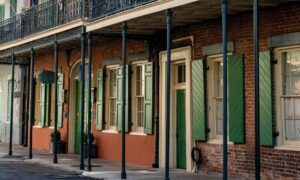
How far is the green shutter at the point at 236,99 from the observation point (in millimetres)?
11531

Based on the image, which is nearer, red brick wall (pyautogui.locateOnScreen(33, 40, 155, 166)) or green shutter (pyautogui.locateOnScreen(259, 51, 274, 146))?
green shutter (pyautogui.locateOnScreen(259, 51, 274, 146))

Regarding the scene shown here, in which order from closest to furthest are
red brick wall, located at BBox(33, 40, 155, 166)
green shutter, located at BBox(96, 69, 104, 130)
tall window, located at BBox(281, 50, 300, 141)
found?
1. tall window, located at BBox(281, 50, 300, 141)
2. red brick wall, located at BBox(33, 40, 155, 166)
3. green shutter, located at BBox(96, 69, 104, 130)

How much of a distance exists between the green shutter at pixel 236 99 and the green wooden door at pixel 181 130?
2.06 meters

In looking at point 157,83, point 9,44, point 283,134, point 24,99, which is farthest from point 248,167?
point 24,99

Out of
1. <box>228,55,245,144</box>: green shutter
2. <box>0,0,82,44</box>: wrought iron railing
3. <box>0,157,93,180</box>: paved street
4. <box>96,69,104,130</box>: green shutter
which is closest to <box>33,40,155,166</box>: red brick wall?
<box>96,69,104,130</box>: green shutter

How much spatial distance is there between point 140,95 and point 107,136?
6.82 ft

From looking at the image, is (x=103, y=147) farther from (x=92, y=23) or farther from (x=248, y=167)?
(x=248, y=167)

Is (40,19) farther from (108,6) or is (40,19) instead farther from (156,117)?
(156,117)

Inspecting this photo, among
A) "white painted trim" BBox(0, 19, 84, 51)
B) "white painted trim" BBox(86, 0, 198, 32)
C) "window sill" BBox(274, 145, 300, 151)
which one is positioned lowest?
"window sill" BBox(274, 145, 300, 151)

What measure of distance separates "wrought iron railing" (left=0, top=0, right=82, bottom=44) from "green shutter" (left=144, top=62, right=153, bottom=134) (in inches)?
97.7

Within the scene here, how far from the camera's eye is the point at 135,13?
1194 centimetres

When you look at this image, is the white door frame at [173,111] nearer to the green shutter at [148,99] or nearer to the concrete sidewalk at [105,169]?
the green shutter at [148,99]

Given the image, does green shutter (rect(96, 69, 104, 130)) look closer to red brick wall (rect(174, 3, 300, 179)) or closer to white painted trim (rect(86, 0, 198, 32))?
white painted trim (rect(86, 0, 198, 32))

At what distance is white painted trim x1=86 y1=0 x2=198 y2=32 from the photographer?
1070 cm
